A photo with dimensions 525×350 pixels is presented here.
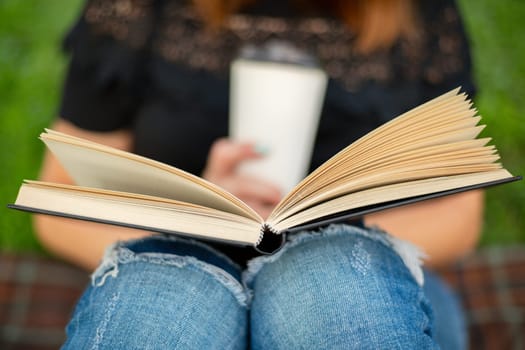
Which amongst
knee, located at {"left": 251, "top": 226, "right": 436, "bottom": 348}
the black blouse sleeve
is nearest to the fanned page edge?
knee, located at {"left": 251, "top": 226, "right": 436, "bottom": 348}

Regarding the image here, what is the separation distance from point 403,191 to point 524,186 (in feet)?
4.07

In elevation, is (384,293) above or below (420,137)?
below

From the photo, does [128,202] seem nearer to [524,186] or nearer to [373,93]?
[373,93]

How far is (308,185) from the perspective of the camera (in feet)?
1.85

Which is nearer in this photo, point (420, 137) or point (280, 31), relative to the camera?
point (420, 137)

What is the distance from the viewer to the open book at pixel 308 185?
0.54 metres

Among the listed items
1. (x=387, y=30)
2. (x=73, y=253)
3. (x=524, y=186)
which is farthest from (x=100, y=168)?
(x=524, y=186)

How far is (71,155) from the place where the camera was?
0.59m

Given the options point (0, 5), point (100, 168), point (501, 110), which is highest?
point (0, 5)

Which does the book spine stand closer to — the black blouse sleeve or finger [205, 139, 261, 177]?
finger [205, 139, 261, 177]

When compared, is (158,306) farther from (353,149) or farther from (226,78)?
(226,78)

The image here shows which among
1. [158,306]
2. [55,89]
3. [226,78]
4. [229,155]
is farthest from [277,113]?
[55,89]

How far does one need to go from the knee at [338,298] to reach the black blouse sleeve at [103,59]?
1.66 ft

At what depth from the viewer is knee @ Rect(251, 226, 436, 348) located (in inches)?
23.0
